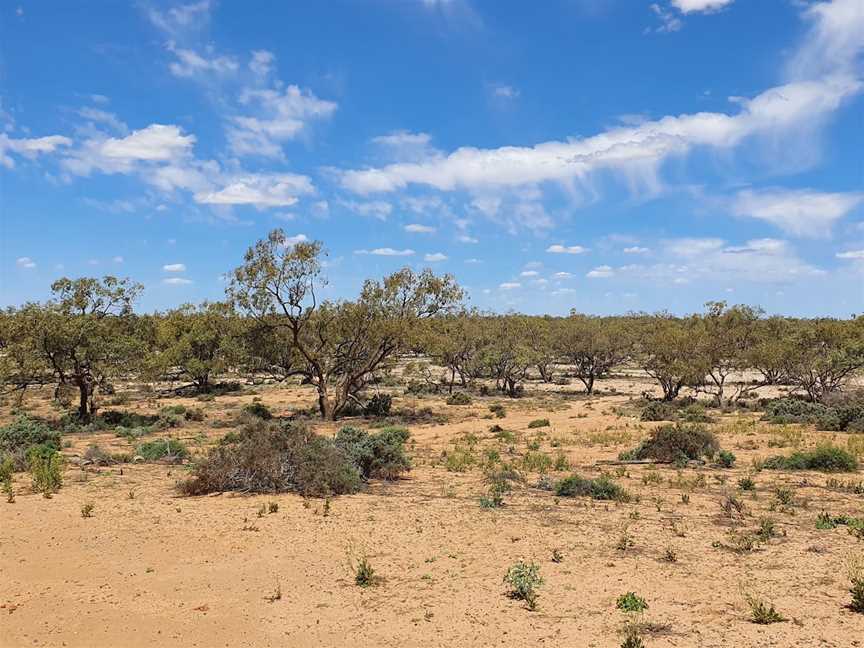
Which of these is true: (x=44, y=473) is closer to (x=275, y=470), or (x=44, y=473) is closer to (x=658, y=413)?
(x=275, y=470)

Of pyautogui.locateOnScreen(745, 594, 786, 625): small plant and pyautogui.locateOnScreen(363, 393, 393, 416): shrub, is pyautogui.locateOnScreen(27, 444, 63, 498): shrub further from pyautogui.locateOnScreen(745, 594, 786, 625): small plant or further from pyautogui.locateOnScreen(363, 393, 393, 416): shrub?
pyautogui.locateOnScreen(363, 393, 393, 416): shrub

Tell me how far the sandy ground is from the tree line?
15110 millimetres

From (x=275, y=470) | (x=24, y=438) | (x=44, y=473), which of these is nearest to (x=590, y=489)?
(x=275, y=470)

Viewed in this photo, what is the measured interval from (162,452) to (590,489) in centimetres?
1490

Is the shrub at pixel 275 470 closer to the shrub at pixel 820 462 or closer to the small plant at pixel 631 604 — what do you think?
the small plant at pixel 631 604

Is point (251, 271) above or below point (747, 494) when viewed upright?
above

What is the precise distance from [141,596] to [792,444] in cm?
2508

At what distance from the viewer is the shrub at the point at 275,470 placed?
16.3 meters

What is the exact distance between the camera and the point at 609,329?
203 ft

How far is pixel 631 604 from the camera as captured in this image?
9008 mm

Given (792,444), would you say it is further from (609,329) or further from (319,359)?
(609,329)

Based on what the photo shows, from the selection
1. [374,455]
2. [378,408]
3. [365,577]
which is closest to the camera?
[365,577]

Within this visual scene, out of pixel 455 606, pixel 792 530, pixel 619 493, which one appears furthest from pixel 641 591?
pixel 619 493

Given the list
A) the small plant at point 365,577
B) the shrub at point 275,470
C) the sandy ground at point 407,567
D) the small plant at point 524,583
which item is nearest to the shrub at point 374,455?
the sandy ground at point 407,567
